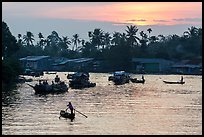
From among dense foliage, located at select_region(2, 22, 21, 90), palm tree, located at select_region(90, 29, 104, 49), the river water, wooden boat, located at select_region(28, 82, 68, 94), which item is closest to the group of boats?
wooden boat, located at select_region(28, 82, 68, 94)

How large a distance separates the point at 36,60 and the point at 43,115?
49234mm

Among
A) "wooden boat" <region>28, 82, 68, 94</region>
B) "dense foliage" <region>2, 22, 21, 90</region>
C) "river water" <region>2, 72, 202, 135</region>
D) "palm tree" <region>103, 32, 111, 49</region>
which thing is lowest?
"river water" <region>2, 72, 202, 135</region>

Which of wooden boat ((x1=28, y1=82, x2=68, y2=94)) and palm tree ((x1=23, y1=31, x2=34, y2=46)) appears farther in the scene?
palm tree ((x1=23, y1=31, x2=34, y2=46))

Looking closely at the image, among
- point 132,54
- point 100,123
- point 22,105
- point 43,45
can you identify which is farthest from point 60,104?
point 43,45

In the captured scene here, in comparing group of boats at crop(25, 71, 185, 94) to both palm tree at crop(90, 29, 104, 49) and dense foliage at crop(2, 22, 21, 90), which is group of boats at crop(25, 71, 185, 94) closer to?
dense foliage at crop(2, 22, 21, 90)

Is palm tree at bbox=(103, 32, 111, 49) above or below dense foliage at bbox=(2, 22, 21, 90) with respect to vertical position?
above

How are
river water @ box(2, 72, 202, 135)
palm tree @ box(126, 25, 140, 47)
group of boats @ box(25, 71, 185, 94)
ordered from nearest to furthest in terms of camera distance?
river water @ box(2, 72, 202, 135), group of boats @ box(25, 71, 185, 94), palm tree @ box(126, 25, 140, 47)

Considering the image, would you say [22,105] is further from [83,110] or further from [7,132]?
[7,132]

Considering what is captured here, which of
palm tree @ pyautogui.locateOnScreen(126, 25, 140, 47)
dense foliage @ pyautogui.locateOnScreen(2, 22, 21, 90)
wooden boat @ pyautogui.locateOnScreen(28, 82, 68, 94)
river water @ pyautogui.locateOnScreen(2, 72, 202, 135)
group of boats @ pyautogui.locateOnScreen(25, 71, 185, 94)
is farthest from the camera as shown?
palm tree @ pyautogui.locateOnScreen(126, 25, 140, 47)

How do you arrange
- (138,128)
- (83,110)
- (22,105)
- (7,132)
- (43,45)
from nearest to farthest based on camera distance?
(7,132), (138,128), (83,110), (22,105), (43,45)

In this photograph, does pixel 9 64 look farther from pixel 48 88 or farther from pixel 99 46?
pixel 99 46

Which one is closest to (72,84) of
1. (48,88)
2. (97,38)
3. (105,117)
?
(48,88)

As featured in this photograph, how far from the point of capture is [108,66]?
210ft

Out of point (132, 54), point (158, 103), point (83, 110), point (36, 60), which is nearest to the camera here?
point (83, 110)
